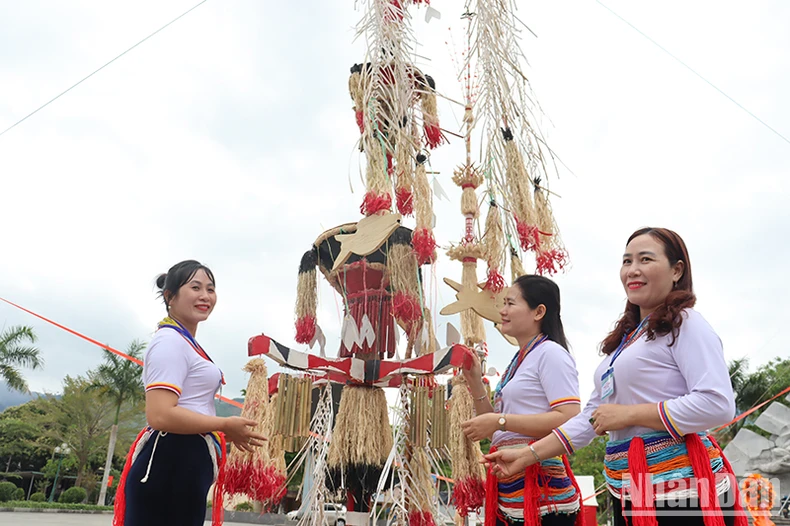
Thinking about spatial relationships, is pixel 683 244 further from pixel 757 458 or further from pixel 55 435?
pixel 55 435

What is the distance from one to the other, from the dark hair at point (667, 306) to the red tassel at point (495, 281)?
1850 millimetres

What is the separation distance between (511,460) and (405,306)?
2.18m

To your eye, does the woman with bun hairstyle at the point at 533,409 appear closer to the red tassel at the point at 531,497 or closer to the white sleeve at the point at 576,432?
the red tassel at the point at 531,497

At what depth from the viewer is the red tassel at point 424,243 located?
154 inches

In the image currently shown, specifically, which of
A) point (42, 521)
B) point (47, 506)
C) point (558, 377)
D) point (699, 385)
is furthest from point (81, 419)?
point (699, 385)

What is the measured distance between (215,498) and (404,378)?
171 centimetres

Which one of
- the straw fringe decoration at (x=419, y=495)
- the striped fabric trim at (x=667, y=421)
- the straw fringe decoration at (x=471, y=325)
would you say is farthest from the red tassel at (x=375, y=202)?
the striped fabric trim at (x=667, y=421)

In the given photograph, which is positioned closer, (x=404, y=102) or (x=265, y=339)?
(x=265, y=339)

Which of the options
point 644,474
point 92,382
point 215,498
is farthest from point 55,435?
point 644,474

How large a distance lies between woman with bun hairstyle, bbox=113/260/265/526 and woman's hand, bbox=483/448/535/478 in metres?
0.77

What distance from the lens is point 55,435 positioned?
977 inches

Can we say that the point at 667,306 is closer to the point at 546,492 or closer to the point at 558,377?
the point at 558,377

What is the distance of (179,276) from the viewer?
2.39 m

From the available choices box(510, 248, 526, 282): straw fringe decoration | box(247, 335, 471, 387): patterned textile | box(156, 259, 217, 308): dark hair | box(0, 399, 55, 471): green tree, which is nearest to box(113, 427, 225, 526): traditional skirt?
box(156, 259, 217, 308): dark hair
